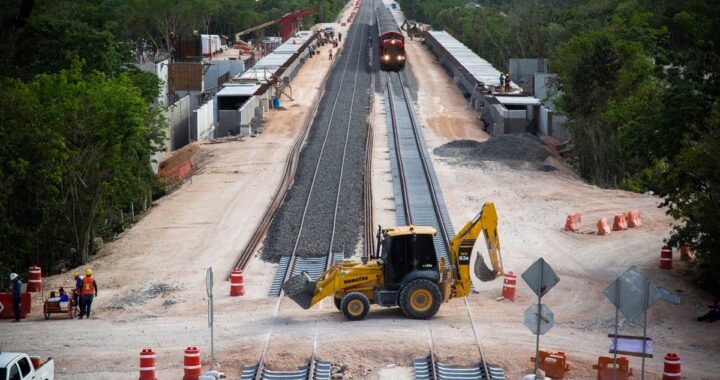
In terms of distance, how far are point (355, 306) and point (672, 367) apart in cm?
671

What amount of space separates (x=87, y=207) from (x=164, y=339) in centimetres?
1149

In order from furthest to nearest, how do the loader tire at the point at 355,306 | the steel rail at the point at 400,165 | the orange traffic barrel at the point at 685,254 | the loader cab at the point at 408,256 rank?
the steel rail at the point at 400,165, the orange traffic barrel at the point at 685,254, the loader tire at the point at 355,306, the loader cab at the point at 408,256

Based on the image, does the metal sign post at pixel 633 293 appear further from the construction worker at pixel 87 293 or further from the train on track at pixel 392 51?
the train on track at pixel 392 51

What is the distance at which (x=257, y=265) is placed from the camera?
29781 millimetres

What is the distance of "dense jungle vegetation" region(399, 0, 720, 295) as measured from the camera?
2688cm

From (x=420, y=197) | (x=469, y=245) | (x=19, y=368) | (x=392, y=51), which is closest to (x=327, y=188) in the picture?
(x=420, y=197)

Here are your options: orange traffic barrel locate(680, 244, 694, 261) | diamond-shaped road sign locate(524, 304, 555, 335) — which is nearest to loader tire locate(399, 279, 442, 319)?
diamond-shaped road sign locate(524, 304, 555, 335)

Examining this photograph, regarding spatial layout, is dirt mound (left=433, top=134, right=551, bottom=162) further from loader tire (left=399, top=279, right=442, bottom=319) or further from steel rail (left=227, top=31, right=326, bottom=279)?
loader tire (left=399, top=279, right=442, bottom=319)

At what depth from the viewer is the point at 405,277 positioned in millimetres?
22906

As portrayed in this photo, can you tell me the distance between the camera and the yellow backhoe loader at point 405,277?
74.8 feet

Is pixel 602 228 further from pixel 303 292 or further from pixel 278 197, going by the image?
pixel 303 292

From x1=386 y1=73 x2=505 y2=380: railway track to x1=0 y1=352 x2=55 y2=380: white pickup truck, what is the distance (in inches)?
247

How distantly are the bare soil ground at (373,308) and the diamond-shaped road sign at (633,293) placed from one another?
115 inches

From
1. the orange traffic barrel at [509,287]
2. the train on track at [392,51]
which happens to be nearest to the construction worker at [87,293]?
the orange traffic barrel at [509,287]
